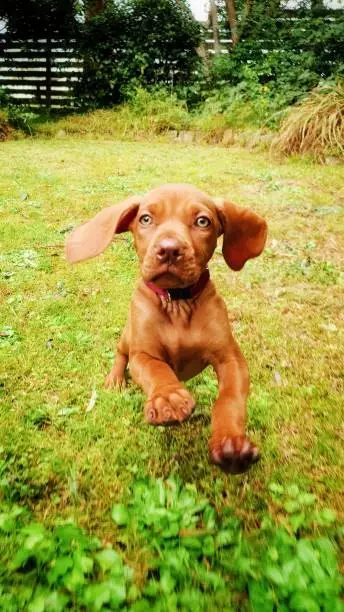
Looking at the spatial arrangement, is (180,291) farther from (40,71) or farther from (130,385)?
(40,71)

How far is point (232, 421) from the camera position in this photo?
2.02m

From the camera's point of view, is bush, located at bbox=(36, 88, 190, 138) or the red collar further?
bush, located at bbox=(36, 88, 190, 138)

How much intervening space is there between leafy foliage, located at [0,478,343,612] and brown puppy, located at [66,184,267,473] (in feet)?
1.37

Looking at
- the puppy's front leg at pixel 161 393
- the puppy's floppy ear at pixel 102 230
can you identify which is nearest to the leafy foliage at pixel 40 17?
the puppy's floppy ear at pixel 102 230

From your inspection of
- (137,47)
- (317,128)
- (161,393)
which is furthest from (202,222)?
(137,47)

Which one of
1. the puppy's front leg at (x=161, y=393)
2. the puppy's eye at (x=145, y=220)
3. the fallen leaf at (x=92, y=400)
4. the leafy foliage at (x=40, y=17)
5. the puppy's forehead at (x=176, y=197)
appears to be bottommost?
the fallen leaf at (x=92, y=400)

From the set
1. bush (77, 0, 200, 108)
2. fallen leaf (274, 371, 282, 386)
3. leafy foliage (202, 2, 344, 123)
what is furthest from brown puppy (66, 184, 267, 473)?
bush (77, 0, 200, 108)

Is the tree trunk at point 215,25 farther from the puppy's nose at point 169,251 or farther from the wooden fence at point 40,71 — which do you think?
the puppy's nose at point 169,251

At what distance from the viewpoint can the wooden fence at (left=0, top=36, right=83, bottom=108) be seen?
16.1 meters

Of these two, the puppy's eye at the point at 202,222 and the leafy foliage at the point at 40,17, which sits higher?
the leafy foliage at the point at 40,17

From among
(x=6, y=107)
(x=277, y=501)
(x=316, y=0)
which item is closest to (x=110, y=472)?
(x=277, y=501)

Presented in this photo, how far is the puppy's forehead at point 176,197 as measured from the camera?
2574 millimetres

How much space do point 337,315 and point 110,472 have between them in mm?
2749

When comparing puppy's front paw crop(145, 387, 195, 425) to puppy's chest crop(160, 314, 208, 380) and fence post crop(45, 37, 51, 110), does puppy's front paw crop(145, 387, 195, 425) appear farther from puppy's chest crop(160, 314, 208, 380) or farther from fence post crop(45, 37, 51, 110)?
fence post crop(45, 37, 51, 110)
